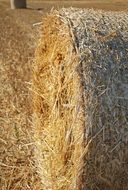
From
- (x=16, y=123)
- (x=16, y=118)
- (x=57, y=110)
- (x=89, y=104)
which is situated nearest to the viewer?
(x=89, y=104)

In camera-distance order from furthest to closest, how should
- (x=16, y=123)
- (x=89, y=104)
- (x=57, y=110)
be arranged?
(x=16, y=123) → (x=57, y=110) → (x=89, y=104)

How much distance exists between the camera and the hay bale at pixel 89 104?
13.5 feet

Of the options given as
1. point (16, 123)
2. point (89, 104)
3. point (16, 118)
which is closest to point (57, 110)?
point (89, 104)

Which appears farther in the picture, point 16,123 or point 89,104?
point 16,123

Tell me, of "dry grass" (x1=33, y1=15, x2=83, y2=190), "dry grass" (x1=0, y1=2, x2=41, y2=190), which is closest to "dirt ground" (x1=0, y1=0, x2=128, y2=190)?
"dry grass" (x1=0, y1=2, x2=41, y2=190)

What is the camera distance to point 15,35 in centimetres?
1270

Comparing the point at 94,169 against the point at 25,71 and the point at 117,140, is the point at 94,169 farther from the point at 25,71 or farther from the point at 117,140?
the point at 25,71

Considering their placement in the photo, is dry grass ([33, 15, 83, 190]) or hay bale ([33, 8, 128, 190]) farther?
dry grass ([33, 15, 83, 190])

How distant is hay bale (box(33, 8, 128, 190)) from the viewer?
13.5 ft

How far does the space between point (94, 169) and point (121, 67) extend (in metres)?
0.88

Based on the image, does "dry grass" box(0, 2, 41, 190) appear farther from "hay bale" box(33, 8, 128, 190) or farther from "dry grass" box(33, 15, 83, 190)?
"hay bale" box(33, 8, 128, 190)

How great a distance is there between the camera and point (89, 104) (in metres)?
4.09

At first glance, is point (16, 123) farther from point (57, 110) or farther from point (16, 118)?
point (57, 110)

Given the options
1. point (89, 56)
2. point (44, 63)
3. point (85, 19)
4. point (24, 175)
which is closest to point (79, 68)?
point (89, 56)
